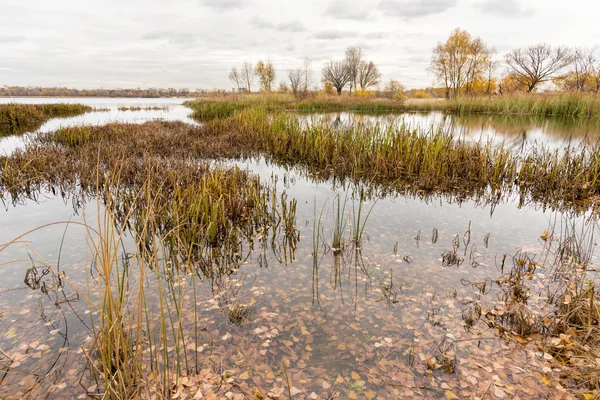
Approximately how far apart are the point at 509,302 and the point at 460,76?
58.4 metres

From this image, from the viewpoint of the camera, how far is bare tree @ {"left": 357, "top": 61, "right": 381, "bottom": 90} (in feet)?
223

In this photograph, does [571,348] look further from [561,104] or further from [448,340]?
[561,104]

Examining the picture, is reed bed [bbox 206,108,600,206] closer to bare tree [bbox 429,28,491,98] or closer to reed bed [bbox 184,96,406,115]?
reed bed [bbox 184,96,406,115]

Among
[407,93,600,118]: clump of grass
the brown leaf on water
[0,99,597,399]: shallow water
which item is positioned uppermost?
[407,93,600,118]: clump of grass

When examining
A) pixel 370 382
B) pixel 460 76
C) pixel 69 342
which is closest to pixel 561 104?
pixel 460 76

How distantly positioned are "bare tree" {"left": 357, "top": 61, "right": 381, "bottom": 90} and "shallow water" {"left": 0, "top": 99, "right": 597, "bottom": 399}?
68076mm

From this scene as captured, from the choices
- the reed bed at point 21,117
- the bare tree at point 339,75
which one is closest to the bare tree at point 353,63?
the bare tree at point 339,75

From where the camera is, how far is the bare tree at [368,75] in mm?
68062

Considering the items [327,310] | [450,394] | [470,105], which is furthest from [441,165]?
[470,105]

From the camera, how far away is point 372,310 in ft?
12.3

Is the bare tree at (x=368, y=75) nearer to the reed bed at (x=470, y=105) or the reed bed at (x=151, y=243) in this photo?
the reed bed at (x=470, y=105)

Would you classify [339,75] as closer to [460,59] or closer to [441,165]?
[460,59]

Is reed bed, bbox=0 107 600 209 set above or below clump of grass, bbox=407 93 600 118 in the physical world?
below

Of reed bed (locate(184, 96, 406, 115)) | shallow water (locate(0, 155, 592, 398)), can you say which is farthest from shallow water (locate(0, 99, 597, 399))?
reed bed (locate(184, 96, 406, 115))
